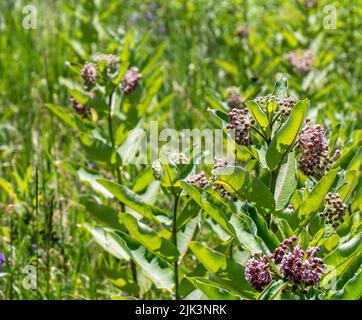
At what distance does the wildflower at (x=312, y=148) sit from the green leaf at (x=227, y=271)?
298 mm

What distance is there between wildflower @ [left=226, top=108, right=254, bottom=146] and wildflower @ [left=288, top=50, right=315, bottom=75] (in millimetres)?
2067

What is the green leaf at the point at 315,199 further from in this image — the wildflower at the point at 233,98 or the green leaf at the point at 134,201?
the wildflower at the point at 233,98

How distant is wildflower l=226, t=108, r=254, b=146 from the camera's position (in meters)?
1.76

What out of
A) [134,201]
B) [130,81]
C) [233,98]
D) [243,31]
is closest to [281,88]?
[134,201]

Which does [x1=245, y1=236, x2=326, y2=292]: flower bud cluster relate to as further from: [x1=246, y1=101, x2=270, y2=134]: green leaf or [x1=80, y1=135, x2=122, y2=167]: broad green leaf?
[x1=80, y1=135, x2=122, y2=167]: broad green leaf

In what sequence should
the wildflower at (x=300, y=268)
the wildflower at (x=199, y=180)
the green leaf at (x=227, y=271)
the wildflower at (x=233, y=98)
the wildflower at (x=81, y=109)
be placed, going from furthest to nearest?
the wildflower at (x=233, y=98) < the wildflower at (x=81, y=109) < the wildflower at (x=199, y=180) < the green leaf at (x=227, y=271) < the wildflower at (x=300, y=268)

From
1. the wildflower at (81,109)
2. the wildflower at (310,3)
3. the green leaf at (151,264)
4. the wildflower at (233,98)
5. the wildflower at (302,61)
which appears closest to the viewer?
the green leaf at (151,264)

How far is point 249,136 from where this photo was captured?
178 cm

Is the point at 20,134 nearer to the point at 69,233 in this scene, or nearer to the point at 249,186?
the point at 69,233

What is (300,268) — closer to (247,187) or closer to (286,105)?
(247,187)

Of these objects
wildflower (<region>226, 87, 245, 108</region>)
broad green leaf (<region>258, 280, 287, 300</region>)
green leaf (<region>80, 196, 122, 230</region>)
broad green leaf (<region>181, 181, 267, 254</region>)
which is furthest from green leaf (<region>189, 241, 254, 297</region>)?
wildflower (<region>226, 87, 245, 108</region>)

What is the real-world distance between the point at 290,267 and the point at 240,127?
0.38 metres

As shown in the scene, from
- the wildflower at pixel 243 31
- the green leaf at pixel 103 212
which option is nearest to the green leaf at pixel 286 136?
the green leaf at pixel 103 212

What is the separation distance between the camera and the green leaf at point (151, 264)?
216 cm
